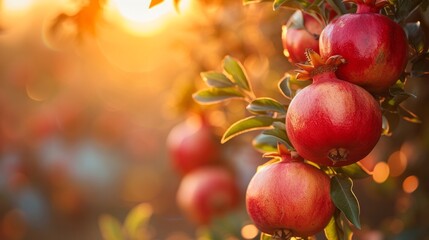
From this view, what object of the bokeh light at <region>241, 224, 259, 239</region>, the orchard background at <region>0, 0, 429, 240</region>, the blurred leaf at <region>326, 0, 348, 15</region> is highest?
the blurred leaf at <region>326, 0, 348, 15</region>

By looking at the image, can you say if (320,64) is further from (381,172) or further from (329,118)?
(381,172)

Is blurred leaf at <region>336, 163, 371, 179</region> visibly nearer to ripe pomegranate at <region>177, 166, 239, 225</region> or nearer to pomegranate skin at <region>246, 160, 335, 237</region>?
pomegranate skin at <region>246, 160, 335, 237</region>

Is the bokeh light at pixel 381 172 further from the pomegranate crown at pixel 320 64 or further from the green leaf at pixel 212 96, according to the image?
the pomegranate crown at pixel 320 64

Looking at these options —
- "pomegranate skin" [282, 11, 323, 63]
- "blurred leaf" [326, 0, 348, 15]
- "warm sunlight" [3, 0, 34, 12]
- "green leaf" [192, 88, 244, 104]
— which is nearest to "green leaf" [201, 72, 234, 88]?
"green leaf" [192, 88, 244, 104]

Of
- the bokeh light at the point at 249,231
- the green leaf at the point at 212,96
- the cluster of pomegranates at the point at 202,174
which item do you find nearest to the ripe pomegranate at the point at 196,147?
the cluster of pomegranates at the point at 202,174

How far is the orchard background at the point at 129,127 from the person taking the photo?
6.31ft

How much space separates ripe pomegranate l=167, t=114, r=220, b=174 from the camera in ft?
6.66

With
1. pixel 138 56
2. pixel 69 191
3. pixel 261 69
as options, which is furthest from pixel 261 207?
pixel 138 56

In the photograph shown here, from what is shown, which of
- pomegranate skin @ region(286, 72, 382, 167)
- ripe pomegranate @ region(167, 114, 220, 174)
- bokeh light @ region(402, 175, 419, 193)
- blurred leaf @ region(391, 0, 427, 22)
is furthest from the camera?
ripe pomegranate @ region(167, 114, 220, 174)

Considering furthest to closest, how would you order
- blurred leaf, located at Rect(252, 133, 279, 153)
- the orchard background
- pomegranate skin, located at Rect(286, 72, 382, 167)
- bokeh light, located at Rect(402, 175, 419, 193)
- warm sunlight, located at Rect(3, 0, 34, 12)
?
1. the orchard background
2. bokeh light, located at Rect(402, 175, 419, 193)
3. warm sunlight, located at Rect(3, 0, 34, 12)
4. blurred leaf, located at Rect(252, 133, 279, 153)
5. pomegranate skin, located at Rect(286, 72, 382, 167)

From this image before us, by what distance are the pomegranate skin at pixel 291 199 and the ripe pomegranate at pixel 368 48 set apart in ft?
0.41

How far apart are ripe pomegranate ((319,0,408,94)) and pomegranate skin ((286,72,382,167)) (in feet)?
0.10

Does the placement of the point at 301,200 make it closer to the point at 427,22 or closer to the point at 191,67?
the point at 427,22

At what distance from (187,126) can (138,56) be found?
2253 mm
